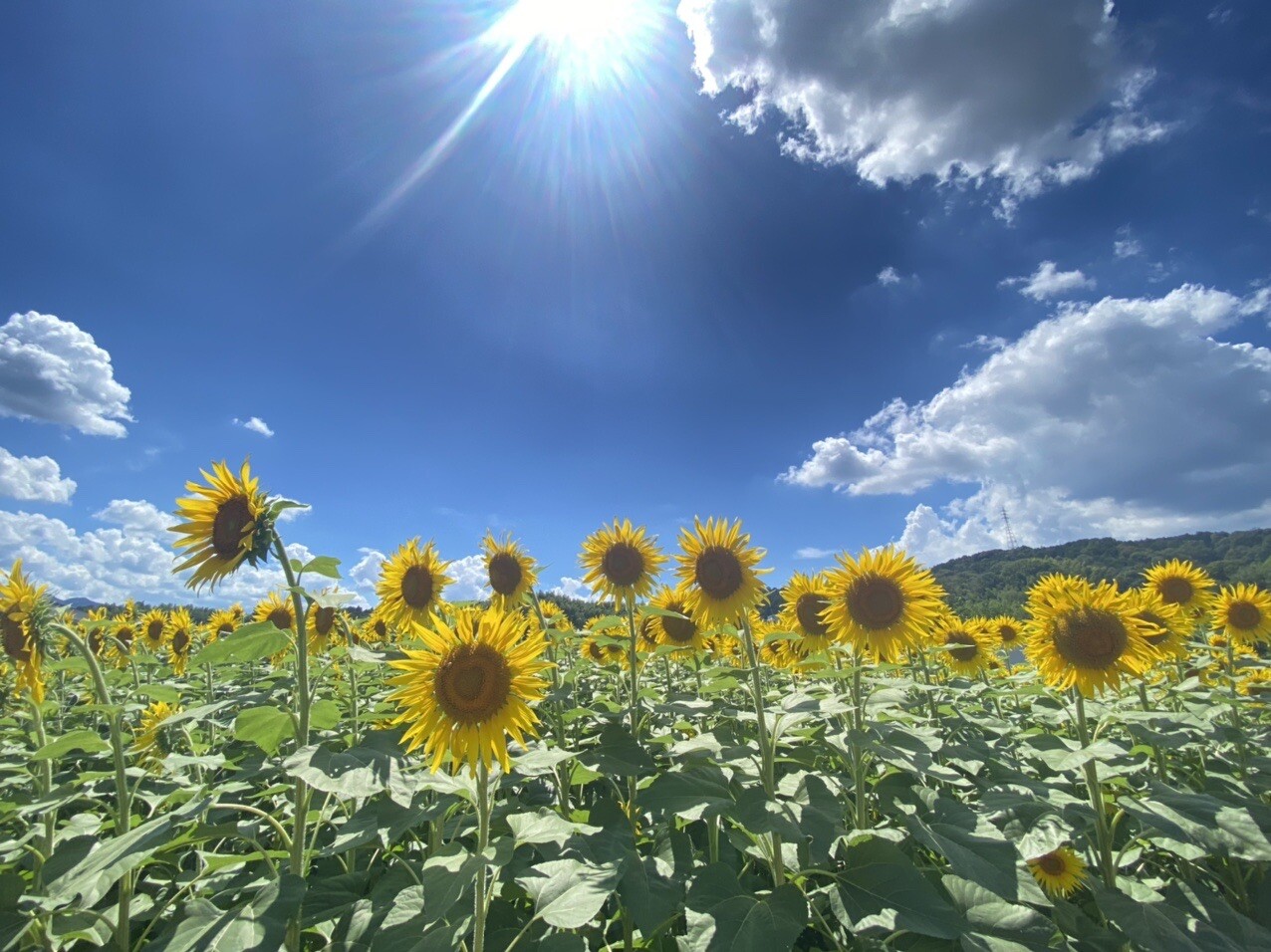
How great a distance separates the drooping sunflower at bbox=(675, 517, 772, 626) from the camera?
5.49 metres

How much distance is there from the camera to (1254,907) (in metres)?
4.30

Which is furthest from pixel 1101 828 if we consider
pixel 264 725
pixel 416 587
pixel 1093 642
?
pixel 416 587

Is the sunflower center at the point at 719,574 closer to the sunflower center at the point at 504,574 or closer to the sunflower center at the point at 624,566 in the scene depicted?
the sunflower center at the point at 624,566

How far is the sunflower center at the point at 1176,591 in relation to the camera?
8.98 metres

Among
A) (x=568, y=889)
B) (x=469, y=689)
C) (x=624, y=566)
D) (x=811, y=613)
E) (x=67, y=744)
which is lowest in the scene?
(x=568, y=889)

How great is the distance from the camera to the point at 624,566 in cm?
626

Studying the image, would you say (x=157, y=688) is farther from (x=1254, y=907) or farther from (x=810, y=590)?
(x=1254, y=907)

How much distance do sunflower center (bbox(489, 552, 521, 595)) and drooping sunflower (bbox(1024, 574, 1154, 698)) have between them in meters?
4.97

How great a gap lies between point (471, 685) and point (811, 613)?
468 centimetres

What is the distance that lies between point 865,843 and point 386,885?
253cm

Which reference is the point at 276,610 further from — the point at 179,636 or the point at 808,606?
the point at 808,606

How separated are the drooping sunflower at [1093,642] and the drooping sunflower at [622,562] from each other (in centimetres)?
349

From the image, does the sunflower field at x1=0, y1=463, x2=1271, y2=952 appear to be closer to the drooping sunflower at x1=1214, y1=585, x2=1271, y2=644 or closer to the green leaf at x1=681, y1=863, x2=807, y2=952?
the green leaf at x1=681, y1=863, x2=807, y2=952

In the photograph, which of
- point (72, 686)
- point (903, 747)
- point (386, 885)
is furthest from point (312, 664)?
point (72, 686)
